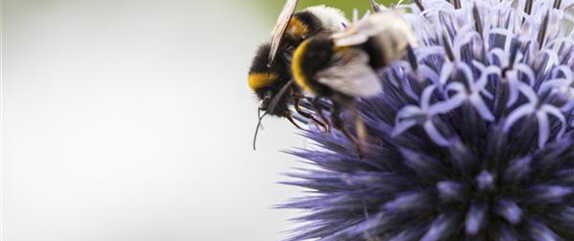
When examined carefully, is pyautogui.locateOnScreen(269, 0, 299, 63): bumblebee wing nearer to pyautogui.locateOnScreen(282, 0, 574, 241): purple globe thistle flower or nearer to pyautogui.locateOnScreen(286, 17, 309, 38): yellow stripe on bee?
pyautogui.locateOnScreen(286, 17, 309, 38): yellow stripe on bee

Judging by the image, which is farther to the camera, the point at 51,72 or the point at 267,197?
the point at 51,72

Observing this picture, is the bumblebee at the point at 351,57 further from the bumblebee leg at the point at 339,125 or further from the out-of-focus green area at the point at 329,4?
the out-of-focus green area at the point at 329,4

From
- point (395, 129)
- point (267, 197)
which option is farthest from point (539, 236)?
point (267, 197)

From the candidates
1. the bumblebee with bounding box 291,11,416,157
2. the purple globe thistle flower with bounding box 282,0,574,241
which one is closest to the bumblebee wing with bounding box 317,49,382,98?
the bumblebee with bounding box 291,11,416,157

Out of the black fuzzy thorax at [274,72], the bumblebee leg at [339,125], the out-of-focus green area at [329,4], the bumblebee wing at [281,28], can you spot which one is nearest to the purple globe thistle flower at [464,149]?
the bumblebee leg at [339,125]

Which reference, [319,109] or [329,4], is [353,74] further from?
[329,4]

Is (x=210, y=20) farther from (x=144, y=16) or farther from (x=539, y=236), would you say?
(x=539, y=236)
